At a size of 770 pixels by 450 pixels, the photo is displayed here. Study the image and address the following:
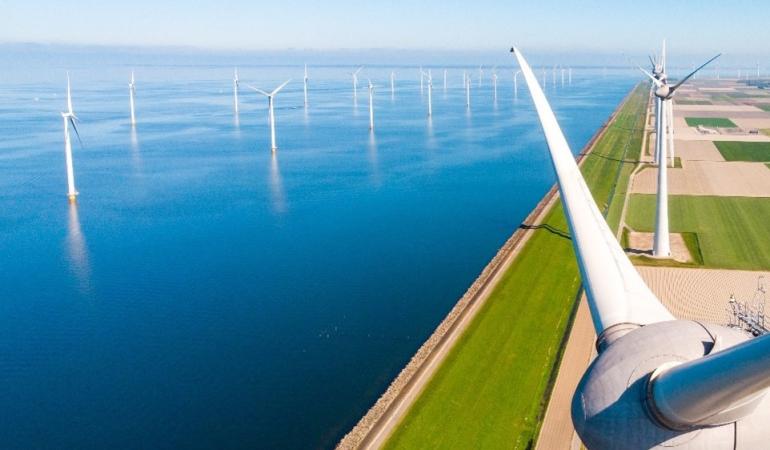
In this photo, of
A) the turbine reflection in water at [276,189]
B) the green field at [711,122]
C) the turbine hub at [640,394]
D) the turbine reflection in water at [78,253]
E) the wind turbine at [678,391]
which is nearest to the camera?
the wind turbine at [678,391]

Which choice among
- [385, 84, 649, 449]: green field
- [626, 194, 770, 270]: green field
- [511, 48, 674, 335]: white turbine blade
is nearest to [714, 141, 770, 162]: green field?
[626, 194, 770, 270]: green field

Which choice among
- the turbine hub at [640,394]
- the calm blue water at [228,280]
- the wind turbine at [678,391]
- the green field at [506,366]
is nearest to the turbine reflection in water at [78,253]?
the calm blue water at [228,280]

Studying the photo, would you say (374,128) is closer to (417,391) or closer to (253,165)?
(253,165)

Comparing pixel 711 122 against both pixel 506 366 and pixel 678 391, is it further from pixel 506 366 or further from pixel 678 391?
pixel 678 391

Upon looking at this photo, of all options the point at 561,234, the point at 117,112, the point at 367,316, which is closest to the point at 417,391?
the point at 367,316

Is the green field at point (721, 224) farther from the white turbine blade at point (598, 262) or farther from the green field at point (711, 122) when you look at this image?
the green field at point (711, 122)

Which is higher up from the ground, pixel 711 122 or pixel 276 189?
pixel 711 122

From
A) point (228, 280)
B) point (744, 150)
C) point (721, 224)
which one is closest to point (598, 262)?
point (228, 280)
